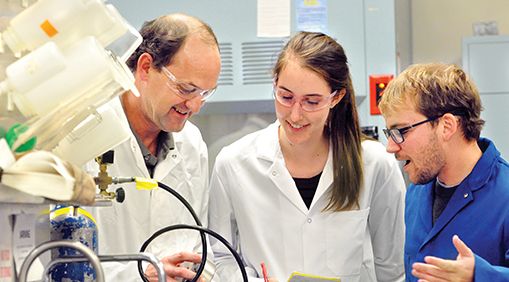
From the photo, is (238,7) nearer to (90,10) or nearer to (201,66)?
(201,66)

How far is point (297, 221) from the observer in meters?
1.99

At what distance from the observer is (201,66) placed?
69.7 inches

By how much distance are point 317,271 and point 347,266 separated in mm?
86

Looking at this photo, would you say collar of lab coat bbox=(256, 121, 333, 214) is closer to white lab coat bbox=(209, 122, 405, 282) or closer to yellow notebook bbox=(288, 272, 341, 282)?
white lab coat bbox=(209, 122, 405, 282)

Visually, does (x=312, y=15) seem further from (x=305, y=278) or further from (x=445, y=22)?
(x=445, y=22)

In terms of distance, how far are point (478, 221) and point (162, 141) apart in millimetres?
877

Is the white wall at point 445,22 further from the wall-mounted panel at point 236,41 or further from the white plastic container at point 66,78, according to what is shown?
the white plastic container at point 66,78

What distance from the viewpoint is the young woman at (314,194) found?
1929 mm

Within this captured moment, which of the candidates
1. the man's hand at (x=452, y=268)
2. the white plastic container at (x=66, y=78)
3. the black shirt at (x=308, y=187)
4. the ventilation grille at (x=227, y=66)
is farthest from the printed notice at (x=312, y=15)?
the white plastic container at (x=66, y=78)

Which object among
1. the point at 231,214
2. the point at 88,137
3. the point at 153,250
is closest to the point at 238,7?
the point at 231,214

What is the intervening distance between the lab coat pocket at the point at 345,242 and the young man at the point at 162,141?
0.37 meters

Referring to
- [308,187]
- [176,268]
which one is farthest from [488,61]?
[176,268]

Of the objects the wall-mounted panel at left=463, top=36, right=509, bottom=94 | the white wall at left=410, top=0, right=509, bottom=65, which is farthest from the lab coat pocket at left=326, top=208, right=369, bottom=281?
the white wall at left=410, top=0, right=509, bottom=65

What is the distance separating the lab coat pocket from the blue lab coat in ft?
0.56
